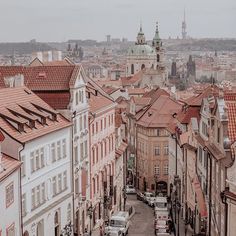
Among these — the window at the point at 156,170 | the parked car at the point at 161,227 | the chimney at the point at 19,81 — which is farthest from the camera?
the window at the point at 156,170

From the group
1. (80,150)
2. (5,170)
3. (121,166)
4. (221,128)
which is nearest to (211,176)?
(221,128)

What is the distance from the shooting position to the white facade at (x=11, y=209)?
30.5m

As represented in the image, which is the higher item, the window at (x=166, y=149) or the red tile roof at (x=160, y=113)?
the red tile roof at (x=160, y=113)

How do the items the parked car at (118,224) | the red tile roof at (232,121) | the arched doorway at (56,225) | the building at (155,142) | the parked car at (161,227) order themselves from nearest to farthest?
the red tile roof at (232,121) < the arched doorway at (56,225) < the parked car at (118,224) < the parked car at (161,227) < the building at (155,142)

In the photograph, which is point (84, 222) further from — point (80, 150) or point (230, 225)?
point (230, 225)

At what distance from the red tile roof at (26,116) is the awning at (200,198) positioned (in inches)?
419

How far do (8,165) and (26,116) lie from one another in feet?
22.2

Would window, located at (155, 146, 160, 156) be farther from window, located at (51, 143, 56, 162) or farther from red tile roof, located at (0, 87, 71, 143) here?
window, located at (51, 143, 56, 162)

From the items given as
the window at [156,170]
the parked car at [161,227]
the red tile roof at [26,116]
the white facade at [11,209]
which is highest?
the red tile roof at [26,116]

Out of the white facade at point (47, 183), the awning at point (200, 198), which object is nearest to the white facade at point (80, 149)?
the white facade at point (47, 183)

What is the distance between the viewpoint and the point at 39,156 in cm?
3950

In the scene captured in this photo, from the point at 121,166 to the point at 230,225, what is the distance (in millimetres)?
36426

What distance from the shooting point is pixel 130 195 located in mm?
78438

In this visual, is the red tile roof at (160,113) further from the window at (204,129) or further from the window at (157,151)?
the window at (204,129)
